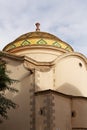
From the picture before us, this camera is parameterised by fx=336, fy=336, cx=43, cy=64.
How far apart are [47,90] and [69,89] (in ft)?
11.2

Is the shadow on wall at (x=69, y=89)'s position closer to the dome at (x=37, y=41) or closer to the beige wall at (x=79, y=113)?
the beige wall at (x=79, y=113)

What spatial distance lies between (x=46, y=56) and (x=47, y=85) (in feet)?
11.6

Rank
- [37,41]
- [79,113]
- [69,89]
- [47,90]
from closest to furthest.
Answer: [47,90] → [79,113] → [69,89] → [37,41]

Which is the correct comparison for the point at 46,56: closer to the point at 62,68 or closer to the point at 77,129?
the point at 62,68

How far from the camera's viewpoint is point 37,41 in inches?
976

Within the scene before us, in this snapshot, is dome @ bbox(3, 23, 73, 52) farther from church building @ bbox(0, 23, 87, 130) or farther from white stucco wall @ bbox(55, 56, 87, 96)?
white stucco wall @ bbox(55, 56, 87, 96)

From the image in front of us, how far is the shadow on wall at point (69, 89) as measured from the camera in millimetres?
22281

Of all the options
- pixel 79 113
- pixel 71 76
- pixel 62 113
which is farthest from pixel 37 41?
pixel 62 113

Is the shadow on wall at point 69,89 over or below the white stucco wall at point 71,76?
below

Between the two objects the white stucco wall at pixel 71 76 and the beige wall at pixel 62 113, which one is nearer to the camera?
the beige wall at pixel 62 113

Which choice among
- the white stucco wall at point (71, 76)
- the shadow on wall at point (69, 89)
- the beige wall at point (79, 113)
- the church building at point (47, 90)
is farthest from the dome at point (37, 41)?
the beige wall at point (79, 113)

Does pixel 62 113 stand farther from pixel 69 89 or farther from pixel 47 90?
pixel 69 89

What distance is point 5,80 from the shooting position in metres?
15.6

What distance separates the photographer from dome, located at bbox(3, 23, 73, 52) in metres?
24.8
